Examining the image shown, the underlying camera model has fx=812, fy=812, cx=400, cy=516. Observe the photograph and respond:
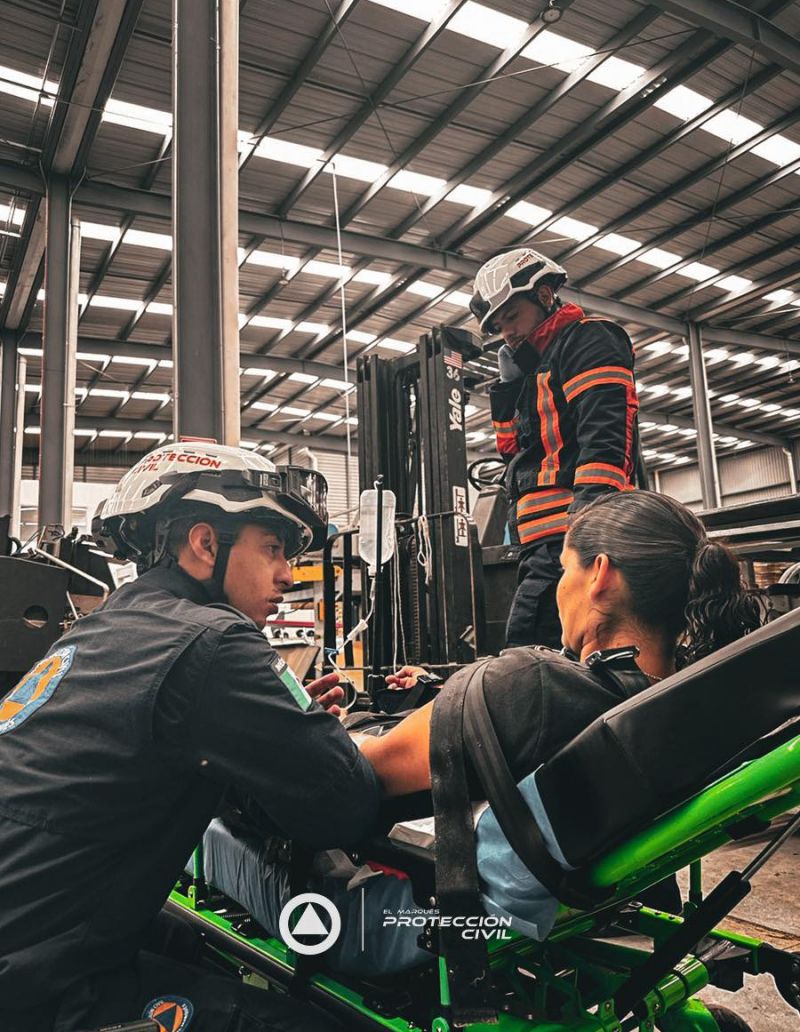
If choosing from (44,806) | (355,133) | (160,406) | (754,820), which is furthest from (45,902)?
(160,406)

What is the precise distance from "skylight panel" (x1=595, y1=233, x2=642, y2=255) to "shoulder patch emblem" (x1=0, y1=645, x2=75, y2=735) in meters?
11.5

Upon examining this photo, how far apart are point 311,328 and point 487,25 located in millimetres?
7292

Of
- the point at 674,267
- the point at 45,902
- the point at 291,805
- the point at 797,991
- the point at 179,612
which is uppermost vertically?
the point at 674,267

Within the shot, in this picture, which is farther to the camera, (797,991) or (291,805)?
(797,991)

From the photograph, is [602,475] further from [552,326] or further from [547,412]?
[552,326]

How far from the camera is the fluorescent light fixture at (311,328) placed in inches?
566

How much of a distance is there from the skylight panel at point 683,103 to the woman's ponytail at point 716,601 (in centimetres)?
886

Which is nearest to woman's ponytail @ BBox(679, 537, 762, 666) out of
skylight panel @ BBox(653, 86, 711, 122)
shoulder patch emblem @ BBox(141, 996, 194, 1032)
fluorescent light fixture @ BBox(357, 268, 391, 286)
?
shoulder patch emblem @ BBox(141, 996, 194, 1032)

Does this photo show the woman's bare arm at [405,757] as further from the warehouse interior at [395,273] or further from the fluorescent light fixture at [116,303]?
the fluorescent light fixture at [116,303]

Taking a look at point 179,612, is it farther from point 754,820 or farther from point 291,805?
point 754,820

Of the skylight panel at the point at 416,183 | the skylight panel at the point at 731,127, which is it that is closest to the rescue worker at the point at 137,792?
the skylight panel at the point at 416,183

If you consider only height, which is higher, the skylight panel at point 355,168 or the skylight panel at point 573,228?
the skylight panel at point 355,168

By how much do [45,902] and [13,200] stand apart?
11383 mm

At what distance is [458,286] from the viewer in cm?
1291
